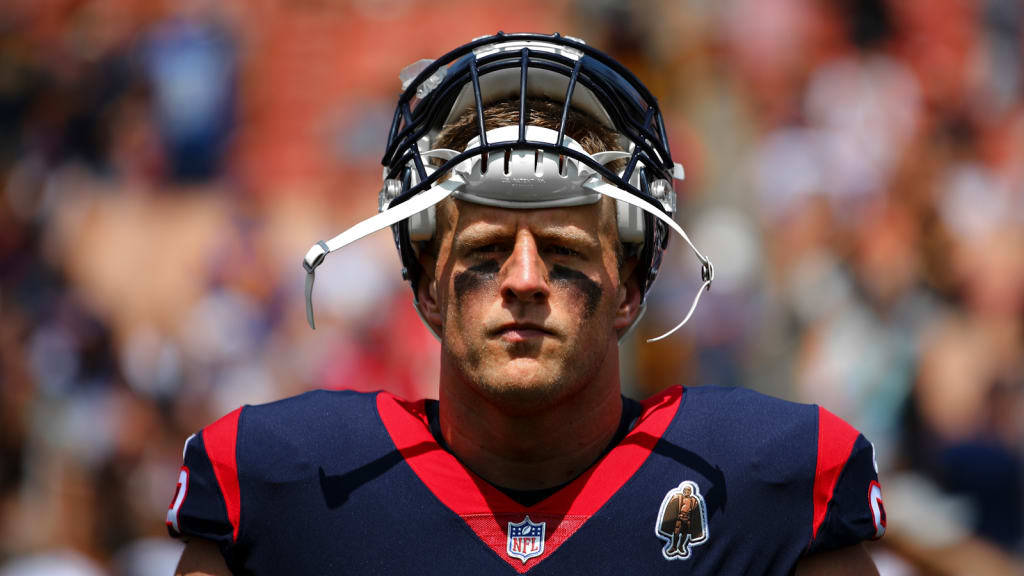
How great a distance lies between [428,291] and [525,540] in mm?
467

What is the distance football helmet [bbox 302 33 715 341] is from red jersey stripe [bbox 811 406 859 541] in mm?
303

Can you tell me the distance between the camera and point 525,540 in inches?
74.7

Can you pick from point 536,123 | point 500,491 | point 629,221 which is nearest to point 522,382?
point 500,491

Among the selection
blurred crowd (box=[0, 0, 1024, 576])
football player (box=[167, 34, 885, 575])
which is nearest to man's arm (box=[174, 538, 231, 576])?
football player (box=[167, 34, 885, 575])

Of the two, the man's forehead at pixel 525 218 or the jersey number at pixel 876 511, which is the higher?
the man's forehead at pixel 525 218

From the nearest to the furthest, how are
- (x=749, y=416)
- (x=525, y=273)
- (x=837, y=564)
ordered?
(x=525, y=273), (x=837, y=564), (x=749, y=416)

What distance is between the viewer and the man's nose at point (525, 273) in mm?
1826

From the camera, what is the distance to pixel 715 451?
1.98 meters

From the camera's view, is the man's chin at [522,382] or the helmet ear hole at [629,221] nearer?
the man's chin at [522,382]

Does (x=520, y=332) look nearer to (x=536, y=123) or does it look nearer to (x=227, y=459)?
(x=536, y=123)

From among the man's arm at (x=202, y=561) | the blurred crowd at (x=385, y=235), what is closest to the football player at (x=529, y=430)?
the man's arm at (x=202, y=561)

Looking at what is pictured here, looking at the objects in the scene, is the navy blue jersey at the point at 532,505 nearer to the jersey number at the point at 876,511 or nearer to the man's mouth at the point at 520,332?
the jersey number at the point at 876,511

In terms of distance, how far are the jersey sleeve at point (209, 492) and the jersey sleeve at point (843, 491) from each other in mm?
956

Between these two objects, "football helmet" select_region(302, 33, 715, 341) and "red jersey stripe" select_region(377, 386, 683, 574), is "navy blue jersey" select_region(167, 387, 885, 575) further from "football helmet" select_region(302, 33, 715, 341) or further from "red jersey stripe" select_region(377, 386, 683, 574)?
"football helmet" select_region(302, 33, 715, 341)
